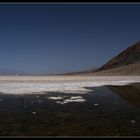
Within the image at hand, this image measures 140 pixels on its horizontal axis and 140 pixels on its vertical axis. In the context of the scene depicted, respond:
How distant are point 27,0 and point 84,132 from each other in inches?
186

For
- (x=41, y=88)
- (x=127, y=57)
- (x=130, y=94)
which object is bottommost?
(x=130, y=94)

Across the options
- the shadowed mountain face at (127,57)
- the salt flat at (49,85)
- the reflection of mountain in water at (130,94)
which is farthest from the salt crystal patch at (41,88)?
the shadowed mountain face at (127,57)

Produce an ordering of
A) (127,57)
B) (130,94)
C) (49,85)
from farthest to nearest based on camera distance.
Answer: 1. (127,57)
2. (49,85)
3. (130,94)

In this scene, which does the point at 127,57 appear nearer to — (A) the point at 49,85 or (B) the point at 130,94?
(A) the point at 49,85

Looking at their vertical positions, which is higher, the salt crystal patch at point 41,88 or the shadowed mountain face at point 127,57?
the shadowed mountain face at point 127,57

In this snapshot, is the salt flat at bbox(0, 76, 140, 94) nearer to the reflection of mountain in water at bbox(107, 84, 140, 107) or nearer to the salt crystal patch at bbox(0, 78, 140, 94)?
the salt crystal patch at bbox(0, 78, 140, 94)

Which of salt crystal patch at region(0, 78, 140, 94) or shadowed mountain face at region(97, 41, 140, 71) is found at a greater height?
shadowed mountain face at region(97, 41, 140, 71)

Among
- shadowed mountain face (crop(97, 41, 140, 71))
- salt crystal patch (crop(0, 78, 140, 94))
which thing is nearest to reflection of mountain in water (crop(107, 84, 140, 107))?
salt crystal patch (crop(0, 78, 140, 94))

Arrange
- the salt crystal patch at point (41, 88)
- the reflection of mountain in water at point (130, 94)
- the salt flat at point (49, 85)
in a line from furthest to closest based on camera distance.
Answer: the salt flat at point (49, 85) → the salt crystal patch at point (41, 88) → the reflection of mountain in water at point (130, 94)

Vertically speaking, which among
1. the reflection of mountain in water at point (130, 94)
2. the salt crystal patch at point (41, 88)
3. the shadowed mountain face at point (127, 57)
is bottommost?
the reflection of mountain in water at point (130, 94)

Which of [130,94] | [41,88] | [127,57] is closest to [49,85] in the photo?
[41,88]

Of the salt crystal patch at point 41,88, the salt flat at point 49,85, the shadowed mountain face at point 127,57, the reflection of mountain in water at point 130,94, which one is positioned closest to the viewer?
the reflection of mountain in water at point 130,94

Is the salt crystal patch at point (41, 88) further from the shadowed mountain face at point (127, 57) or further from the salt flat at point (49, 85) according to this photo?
the shadowed mountain face at point (127, 57)

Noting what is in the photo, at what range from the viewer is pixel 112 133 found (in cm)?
739
